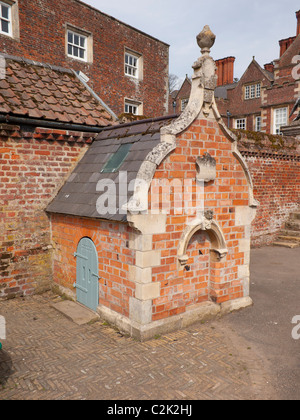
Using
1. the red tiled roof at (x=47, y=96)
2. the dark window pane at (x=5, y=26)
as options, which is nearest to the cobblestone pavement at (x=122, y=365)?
the red tiled roof at (x=47, y=96)

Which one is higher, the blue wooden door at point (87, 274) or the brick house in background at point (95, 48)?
the brick house in background at point (95, 48)

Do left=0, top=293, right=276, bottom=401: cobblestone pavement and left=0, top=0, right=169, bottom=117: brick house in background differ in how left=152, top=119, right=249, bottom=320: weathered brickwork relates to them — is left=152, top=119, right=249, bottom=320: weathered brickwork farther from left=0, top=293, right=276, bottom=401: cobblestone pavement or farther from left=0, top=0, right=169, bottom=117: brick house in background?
left=0, top=0, right=169, bottom=117: brick house in background

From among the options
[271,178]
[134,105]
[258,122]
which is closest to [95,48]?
[134,105]

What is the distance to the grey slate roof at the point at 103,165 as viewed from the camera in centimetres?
652

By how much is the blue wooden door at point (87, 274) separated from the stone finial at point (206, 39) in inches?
184

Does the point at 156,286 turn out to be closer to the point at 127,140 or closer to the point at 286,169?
the point at 127,140

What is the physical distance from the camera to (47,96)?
8766 mm

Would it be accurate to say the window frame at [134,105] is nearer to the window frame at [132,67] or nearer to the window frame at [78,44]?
the window frame at [132,67]

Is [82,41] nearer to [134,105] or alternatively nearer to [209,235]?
[134,105]

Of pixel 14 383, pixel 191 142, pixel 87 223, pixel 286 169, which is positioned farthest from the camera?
pixel 286 169

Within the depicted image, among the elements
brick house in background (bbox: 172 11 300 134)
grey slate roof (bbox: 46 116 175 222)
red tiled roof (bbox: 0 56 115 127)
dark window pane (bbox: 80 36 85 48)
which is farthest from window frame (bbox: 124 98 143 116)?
grey slate roof (bbox: 46 116 175 222)

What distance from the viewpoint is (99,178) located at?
24.1 feet

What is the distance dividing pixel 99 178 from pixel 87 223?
3.39 feet
